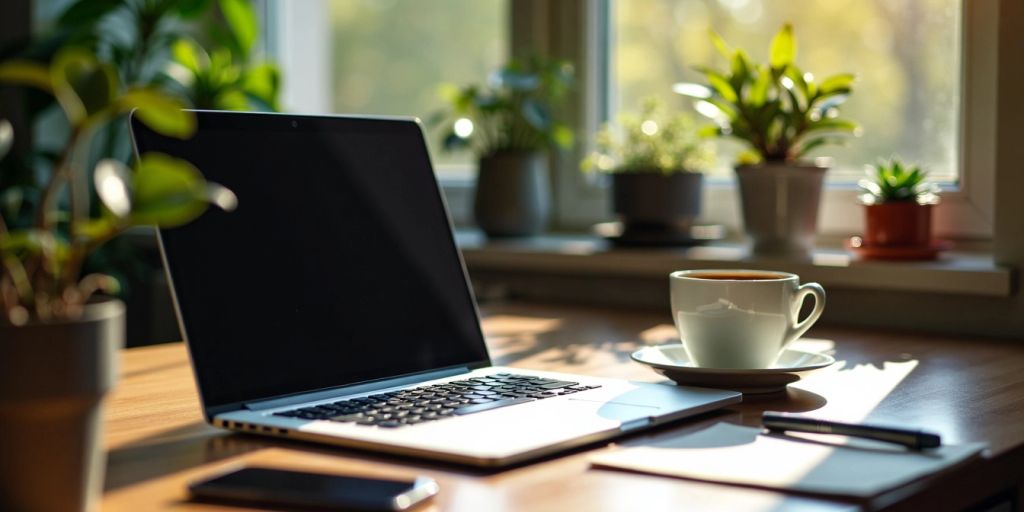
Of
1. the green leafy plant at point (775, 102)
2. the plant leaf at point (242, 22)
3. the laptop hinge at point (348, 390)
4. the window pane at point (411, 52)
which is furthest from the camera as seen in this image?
the plant leaf at point (242, 22)

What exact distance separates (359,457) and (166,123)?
1.08ft

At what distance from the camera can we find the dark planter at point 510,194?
205 centimetres

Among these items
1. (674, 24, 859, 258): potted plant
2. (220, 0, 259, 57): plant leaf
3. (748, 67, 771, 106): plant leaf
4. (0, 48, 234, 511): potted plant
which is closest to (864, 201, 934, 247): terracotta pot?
(674, 24, 859, 258): potted plant

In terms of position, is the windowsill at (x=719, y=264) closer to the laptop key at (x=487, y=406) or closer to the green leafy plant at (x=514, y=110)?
the green leafy plant at (x=514, y=110)

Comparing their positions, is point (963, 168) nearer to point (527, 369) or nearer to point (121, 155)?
point (527, 369)

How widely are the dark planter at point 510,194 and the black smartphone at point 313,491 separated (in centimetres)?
136

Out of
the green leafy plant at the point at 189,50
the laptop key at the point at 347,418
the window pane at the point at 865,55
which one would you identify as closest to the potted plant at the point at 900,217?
the window pane at the point at 865,55

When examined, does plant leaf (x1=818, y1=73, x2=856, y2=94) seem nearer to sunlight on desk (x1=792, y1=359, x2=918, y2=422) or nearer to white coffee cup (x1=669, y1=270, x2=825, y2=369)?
sunlight on desk (x1=792, y1=359, x2=918, y2=422)

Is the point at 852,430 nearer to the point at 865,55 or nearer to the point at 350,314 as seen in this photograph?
the point at 350,314

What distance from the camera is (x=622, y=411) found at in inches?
35.5

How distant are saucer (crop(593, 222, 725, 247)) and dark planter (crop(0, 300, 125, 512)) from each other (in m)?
1.31

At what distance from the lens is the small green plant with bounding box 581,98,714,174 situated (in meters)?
1.87

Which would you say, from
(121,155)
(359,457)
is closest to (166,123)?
(359,457)

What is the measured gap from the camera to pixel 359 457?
0.80m
